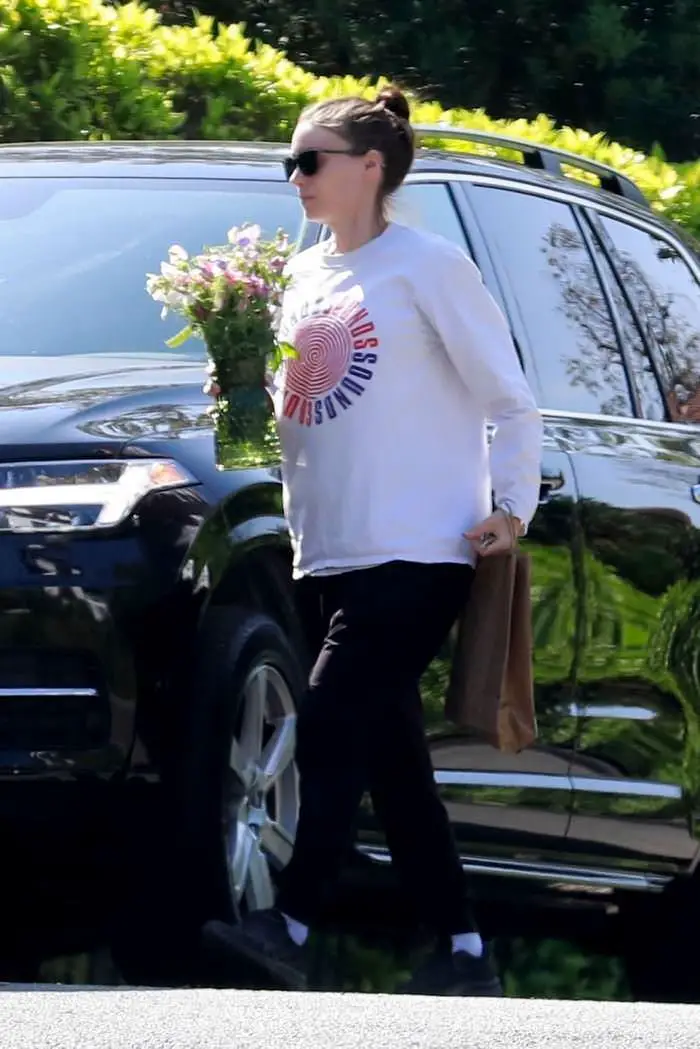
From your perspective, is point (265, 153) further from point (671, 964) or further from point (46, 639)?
point (671, 964)

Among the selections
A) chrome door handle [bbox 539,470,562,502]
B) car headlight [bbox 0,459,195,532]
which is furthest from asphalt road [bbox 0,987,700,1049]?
chrome door handle [bbox 539,470,562,502]

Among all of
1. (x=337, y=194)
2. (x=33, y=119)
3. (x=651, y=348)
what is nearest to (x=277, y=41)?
(x=33, y=119)

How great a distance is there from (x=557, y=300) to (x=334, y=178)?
1.47m

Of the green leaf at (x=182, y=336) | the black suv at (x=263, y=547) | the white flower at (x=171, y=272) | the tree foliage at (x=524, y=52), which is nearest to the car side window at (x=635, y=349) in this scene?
the black suv at (x=263, y=547)

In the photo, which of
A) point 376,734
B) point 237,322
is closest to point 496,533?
point 376,734

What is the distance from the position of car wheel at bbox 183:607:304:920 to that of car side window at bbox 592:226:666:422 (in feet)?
5.58

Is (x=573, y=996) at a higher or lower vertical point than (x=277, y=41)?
lower

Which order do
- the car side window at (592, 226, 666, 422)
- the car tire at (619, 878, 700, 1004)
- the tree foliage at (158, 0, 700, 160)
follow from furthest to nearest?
the tree foliage at (158, 0, 700, 160) < the car side window at (592, 226, 666, 422) < the car tire at (619, 878, 700, 1004)

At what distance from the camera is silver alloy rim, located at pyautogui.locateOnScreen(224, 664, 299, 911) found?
434 centimetres

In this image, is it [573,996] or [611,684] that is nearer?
[611,684]

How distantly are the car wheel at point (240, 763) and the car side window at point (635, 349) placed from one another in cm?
170

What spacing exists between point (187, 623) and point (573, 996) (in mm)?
2187

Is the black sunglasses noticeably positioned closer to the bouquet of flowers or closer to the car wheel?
the bouquet of flowers

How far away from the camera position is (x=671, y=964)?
19.5 feet
